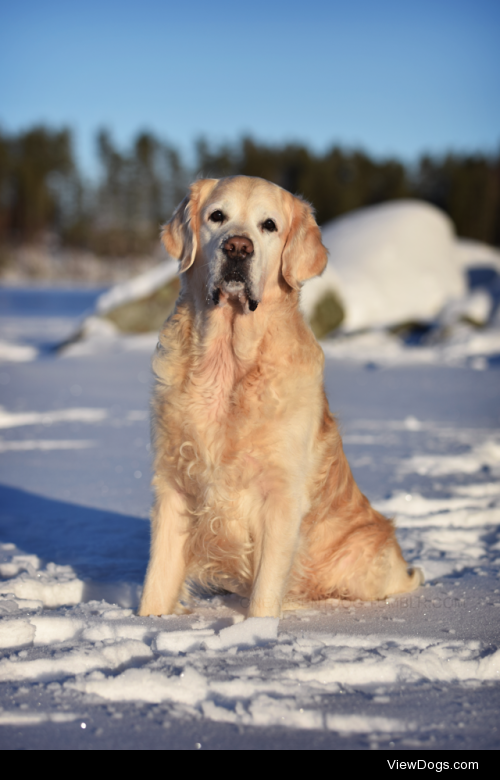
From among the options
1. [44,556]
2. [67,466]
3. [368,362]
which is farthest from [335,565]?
[368,362]

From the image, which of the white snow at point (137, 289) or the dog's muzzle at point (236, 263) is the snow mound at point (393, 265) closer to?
the white snow at point (137, 289)

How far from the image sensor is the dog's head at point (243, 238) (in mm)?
2494

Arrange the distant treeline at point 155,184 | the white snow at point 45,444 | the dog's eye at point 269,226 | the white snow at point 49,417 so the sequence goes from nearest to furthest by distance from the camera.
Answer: the dog's eye at point 269,226, the white snow at point 45,444, the white snow at point 49,417, the distant treeline at point 155,184

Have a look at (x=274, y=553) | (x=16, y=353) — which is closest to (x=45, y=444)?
(x=274, y=553)

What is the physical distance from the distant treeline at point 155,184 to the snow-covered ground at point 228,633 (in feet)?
124

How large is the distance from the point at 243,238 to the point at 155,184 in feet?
181

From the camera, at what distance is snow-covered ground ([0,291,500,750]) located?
5.24 ft

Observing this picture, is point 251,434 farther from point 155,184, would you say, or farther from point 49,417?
point 155,184

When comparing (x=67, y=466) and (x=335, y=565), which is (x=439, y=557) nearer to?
(x=335, y=565)

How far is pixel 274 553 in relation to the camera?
7.64 feet

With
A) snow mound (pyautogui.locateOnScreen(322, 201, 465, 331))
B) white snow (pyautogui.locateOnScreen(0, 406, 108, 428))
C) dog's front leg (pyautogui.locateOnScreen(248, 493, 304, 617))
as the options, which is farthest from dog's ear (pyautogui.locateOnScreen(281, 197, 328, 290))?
snow mound (pyautogui.locateOnScreen(322, 201, 465, 331))

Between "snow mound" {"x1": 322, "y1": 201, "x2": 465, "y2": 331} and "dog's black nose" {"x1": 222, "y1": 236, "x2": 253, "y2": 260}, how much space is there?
998 centimetres

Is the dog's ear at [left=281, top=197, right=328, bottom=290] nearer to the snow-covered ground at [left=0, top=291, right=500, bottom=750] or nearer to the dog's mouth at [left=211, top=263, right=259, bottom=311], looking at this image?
the dog's mouth at [left=211, top=263, right=259, bottom=311]

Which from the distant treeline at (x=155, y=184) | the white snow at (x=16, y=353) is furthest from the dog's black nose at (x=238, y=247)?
the distant treeline at (x=155, y=184)
